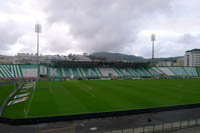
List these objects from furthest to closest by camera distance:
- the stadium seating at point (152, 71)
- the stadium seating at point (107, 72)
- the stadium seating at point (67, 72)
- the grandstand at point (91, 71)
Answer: the stadium seating at point (152, 71)
the stadium seating at point (107, 72)
the stadium seating at point (67, 72)
the grandstand at point (91, 71)

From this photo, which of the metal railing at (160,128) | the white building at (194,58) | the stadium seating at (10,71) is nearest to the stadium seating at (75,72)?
the stadium seating at (10,71)

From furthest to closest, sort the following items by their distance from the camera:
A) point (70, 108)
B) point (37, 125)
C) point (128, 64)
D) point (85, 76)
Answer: point (128, 64) < point (85, 76) < point (70, 108) < point (37, 125)

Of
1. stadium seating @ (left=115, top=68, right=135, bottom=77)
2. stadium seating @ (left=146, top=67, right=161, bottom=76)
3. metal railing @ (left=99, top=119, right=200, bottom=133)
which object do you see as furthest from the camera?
stadium seating @ (left=146, top=67, right=161, bottom=76)

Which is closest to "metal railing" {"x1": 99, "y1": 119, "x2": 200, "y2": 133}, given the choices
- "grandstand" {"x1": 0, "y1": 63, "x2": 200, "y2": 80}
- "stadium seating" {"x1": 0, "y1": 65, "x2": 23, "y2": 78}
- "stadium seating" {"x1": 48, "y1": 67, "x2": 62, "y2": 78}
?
"grandstand" {"x1": 0, "y1": 63, "x2": 200, "y2": 80}

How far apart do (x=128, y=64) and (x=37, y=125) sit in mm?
64819

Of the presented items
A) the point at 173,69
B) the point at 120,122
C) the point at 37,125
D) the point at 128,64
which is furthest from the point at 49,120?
the point at 173,69

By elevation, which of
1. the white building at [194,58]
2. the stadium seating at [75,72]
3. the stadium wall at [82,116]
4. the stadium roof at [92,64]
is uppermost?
the white building at [194,58]

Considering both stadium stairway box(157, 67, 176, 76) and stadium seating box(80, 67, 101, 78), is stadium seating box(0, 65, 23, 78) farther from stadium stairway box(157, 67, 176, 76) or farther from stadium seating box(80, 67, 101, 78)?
stadium stairway box(157, 67, 176, 76)

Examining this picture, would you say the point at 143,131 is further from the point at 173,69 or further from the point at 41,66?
the point at 173,69

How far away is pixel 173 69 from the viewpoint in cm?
7688

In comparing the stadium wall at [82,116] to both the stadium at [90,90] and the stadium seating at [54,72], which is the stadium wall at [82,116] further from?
the stadium seating at [54,72]

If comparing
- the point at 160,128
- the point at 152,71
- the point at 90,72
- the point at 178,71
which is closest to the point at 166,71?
Answer: the point at 178,71

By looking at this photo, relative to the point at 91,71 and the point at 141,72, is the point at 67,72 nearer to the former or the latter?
the point at 91,71

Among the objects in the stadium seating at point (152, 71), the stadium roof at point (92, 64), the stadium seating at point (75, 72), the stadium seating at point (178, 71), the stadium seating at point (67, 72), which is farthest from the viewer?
the stadium seating at point (178, 71)
